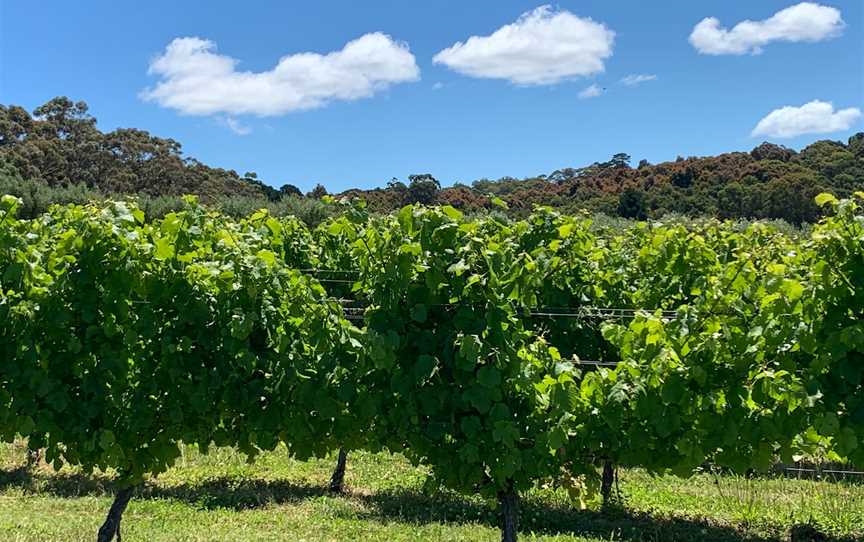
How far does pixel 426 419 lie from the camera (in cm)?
371

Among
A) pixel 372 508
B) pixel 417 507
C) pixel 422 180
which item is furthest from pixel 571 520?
pixel 422 180

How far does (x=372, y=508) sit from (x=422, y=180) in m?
30.4

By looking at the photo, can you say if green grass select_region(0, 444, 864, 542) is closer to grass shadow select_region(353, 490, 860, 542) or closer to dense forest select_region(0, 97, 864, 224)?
grass shadow select_region(353, 490, 860, 542)

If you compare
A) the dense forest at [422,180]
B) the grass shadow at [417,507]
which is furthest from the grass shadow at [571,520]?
the dense forest at [422,180]

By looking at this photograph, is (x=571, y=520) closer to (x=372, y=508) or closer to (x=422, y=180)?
(x=372, y=508)

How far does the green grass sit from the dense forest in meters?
16.9

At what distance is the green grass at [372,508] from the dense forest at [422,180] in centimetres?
1688

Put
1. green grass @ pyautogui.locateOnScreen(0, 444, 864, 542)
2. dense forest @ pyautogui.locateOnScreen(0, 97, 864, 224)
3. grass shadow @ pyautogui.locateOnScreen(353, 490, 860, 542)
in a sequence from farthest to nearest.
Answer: dense forest @ pyautogui.locateOnScreen(0, 97, 864, 224)
grass shadow @ pyautogui.locateOnScreen(353, 490, 860, 542)
green grass @ pyautogui.locateOnScreen(0, 444, 864, 542)

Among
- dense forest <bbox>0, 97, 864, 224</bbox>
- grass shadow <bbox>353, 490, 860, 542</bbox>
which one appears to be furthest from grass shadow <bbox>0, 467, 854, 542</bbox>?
dense forest <bbox>0, 97, 864, 224</bbox>

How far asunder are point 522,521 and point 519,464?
3.07 meters

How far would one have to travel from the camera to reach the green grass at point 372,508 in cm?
578

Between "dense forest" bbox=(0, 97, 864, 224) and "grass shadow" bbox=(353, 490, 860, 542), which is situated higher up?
"dense forest" bbox=(0, 97, 864, 224)

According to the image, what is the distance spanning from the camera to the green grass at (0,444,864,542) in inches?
227

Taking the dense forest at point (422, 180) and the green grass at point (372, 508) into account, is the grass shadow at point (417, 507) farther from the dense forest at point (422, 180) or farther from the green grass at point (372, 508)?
the dense forest at point (422, 180)
